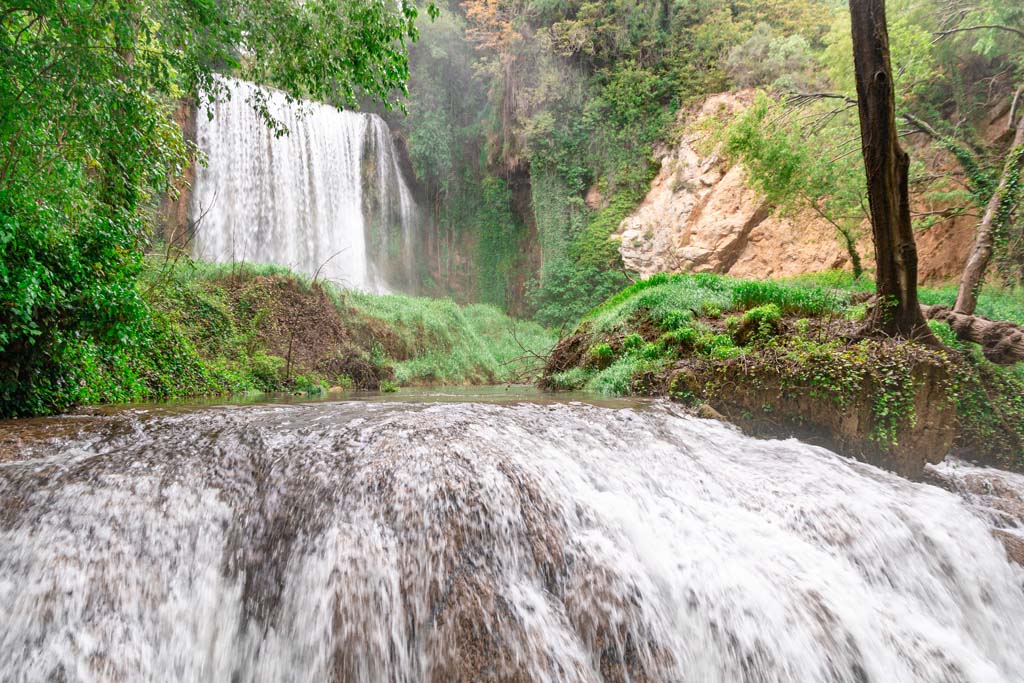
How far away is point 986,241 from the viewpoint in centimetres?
886

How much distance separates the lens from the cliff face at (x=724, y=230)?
13.6 meters

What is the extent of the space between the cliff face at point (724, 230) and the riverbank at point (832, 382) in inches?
330

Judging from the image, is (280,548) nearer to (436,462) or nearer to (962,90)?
(436,462)

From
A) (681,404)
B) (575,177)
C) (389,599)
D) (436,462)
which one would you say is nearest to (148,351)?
(436,462)

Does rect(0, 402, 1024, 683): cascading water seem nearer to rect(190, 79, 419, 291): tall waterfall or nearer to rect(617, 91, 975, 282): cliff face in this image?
rect(190, 79, 419, 291): tall waterfall

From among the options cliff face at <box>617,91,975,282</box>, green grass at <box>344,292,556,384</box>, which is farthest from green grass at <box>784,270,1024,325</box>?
green grass at <box>344,292,556,384</box>

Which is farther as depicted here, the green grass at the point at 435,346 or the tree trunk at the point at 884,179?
the green grass at the point at 435,346

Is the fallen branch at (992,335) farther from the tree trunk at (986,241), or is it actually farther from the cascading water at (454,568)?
the tree trunk at (986,241)

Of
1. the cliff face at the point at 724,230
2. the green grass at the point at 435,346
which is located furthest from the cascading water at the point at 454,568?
the cliff face at the point at 724,230

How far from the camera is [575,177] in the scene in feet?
66.6

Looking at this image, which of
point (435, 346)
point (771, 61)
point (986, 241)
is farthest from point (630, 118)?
point (986, 241)

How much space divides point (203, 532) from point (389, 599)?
40.7 inches

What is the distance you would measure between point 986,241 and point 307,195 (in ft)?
59.6

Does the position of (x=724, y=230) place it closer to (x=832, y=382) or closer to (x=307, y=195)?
(x=832, y=382)
